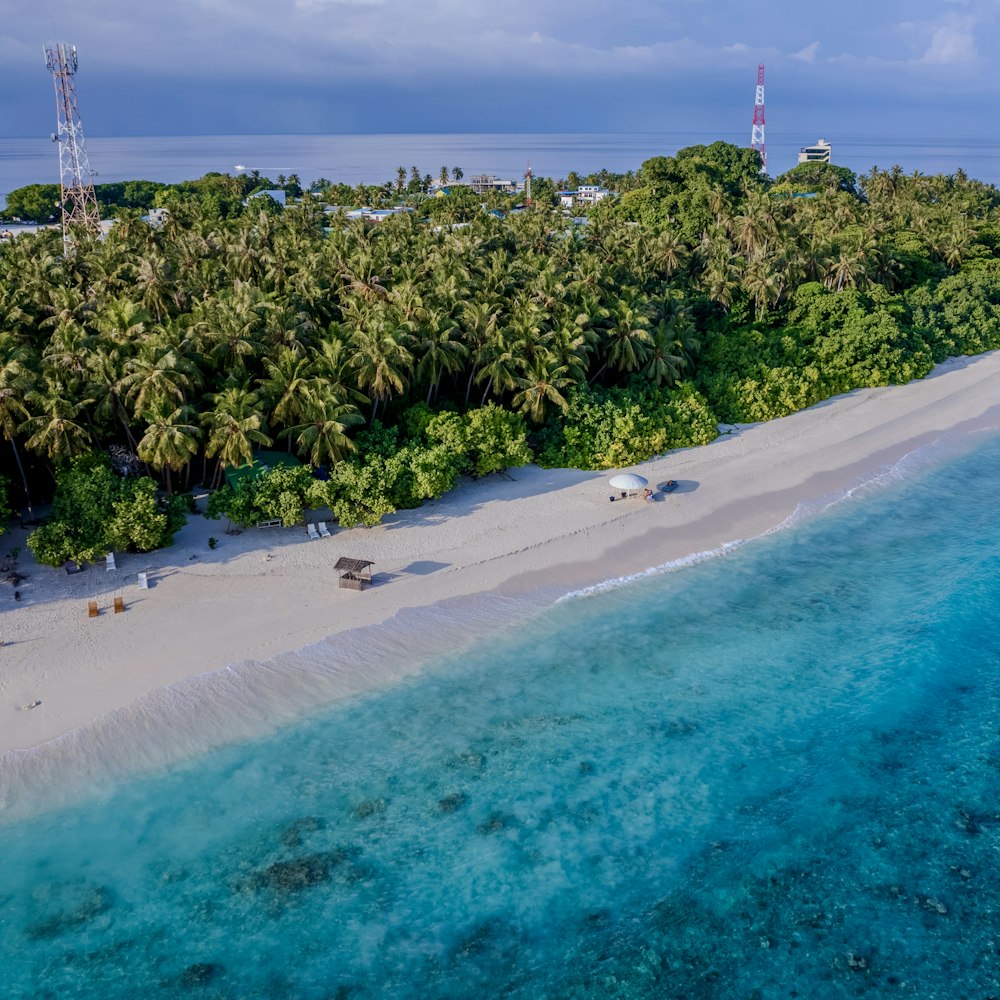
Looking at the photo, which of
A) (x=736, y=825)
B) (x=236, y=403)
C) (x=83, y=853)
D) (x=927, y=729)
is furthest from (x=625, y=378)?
(x=83, y=853)

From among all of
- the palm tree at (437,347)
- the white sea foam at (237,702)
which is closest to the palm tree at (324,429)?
the palm tree at (437,347)

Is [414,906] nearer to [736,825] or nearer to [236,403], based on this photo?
[736,825]

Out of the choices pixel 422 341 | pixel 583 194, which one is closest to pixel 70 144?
pixel 422 341

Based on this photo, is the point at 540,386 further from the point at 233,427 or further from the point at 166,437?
the point at 166,437

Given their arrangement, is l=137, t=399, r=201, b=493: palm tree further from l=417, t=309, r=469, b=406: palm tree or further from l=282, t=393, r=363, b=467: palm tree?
l=417, t=309, r=469, b=406: palm tree

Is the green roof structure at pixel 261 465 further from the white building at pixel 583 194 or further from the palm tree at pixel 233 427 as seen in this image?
the white building at pixel 583 194

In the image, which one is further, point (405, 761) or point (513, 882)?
point (405, 761)
